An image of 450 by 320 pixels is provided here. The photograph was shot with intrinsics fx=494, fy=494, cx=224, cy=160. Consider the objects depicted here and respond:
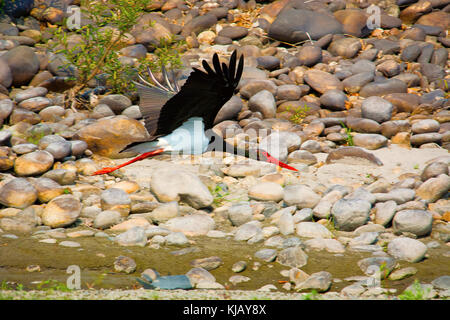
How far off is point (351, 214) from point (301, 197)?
495 millimetres

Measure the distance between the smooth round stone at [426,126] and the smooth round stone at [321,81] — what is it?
1.42 m

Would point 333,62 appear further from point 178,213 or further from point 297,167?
point 178,213

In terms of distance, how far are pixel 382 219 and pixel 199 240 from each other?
1.45m

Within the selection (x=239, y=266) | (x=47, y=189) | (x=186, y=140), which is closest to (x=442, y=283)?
(x=239, y=266)

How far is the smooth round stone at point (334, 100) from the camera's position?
6.33 meters

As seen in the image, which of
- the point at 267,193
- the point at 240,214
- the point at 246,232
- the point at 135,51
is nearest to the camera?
the point at 246,232

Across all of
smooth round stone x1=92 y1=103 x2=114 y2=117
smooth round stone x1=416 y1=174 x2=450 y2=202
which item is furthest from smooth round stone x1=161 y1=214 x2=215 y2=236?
smooth round stone x1=92 y1=103 x2=114 y2=117

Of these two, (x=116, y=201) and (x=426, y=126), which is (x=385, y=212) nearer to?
(x=426, y=126)

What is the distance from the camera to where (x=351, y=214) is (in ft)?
12.7

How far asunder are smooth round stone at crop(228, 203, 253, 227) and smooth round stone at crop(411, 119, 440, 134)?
2569 mm

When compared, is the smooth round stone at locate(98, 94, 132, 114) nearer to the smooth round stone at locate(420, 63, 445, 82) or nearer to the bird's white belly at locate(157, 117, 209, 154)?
the bird's white belly at locate(157, 117, 209, 154)

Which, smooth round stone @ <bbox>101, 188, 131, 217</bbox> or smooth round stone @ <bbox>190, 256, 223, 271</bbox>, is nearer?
smooth round stone @ <bbox>190, 256, 223, 271</bbox>

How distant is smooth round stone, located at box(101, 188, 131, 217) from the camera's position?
161 inches

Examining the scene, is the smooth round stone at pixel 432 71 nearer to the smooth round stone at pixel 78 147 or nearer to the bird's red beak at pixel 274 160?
the bird's red beak at pixel 274 160
